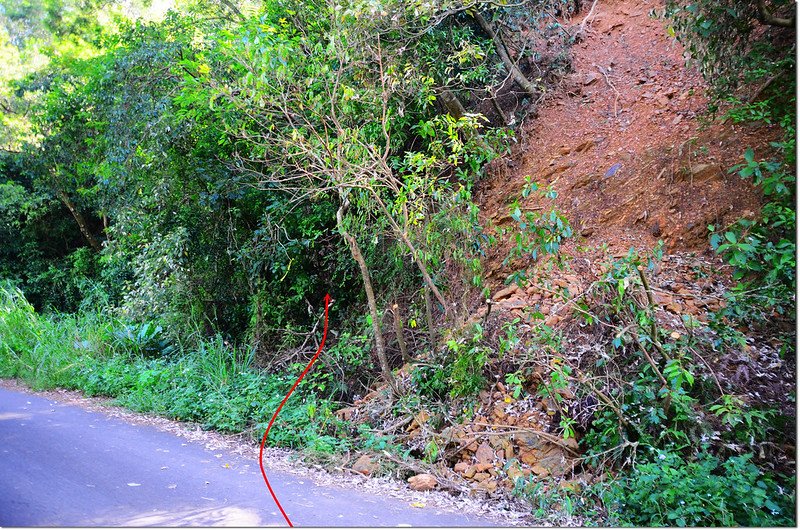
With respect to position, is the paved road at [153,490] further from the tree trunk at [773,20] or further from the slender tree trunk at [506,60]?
the slender tree trunk at [506,60]

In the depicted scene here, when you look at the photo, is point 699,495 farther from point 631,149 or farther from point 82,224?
point 82,224

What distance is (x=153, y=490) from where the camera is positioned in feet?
16.8

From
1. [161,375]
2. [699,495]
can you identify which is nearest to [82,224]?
[161,375]

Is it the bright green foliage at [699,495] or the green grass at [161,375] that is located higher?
the green grass at [161,375]

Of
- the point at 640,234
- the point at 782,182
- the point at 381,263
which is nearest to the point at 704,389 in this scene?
the point at 782,182

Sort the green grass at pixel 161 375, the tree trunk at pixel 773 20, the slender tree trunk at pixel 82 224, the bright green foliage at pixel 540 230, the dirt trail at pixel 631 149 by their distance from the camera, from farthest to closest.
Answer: the slender tree trunk at pixel 82 224, the dirt trail at pixel 631 149, the green grass at pixel 161 375, the tree trunk at pixel 773 20, the bright green foliage at pixel 540 230

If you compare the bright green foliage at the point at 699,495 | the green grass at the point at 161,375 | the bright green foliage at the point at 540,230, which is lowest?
the bright green foliage at the point at 699,495

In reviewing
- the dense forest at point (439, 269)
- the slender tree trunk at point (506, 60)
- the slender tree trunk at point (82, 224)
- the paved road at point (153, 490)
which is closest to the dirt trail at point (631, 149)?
the dense forest at point (439, 269)

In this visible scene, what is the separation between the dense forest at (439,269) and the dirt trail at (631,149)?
9 cm

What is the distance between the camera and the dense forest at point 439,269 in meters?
5.41

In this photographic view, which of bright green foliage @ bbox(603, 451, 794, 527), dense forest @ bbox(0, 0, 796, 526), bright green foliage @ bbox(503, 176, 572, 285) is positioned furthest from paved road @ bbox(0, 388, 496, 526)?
bright green foliage @ bbox(503, 176, 572, 285)

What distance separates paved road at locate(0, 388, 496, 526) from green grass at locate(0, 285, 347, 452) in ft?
2.77

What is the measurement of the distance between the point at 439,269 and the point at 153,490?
4.04 meters

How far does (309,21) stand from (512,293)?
5031 millimetres
